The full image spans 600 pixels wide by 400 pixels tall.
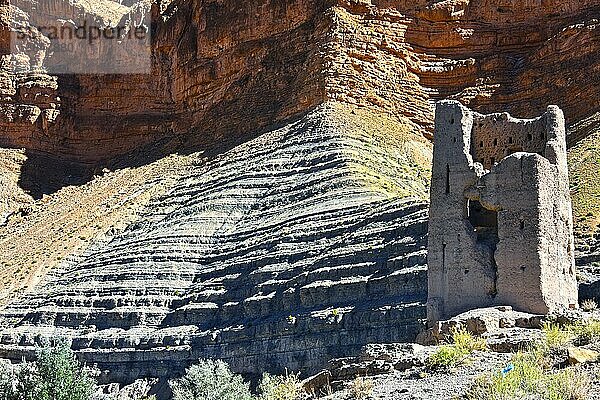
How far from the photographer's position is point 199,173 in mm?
64250

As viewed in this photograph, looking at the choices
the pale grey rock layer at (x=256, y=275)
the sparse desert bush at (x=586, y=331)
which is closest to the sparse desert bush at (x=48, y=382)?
the sparse desert bush at (x=586, y=331)

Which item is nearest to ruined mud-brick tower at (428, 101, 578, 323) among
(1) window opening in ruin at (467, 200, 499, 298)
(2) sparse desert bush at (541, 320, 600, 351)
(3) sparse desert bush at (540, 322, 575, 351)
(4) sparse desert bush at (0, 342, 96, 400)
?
(1) window opening in ruin at (467, 200, 499, 298)

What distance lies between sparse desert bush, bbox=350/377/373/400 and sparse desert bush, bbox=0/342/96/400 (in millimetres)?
6355

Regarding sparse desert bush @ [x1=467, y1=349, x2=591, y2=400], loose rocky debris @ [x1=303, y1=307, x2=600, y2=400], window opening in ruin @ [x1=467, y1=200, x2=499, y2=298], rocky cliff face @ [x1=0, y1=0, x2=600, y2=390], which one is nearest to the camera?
sparse desert bush @ [x1=467, y1=349, x2=591, y2=400]

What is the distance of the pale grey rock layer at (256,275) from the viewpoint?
1540 inches

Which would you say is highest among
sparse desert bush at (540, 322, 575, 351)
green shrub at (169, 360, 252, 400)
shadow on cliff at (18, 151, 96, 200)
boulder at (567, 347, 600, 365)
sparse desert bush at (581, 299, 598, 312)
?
shadow on cliff at (18, 151, 96, 200)

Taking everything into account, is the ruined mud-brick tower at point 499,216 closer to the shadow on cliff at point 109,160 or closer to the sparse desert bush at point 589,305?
the sparse desert bush at point 589,305

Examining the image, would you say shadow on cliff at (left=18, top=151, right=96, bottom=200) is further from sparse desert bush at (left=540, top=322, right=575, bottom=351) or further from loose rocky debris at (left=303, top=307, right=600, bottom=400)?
sparse desert bush at (left=540, top=322, right=575, bottom=351)

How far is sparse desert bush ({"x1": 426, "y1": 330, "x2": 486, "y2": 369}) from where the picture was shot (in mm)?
21781

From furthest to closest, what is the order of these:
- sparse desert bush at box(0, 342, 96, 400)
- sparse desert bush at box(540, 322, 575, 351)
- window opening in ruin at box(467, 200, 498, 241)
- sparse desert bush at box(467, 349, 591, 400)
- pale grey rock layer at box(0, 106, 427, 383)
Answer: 1. pale grey rock layer at box(0, 106, 427, 383)
2. window opening in ruin at box(467, 200, 498, 241)
3. sparse desert bush at box(0, 342, 96, 400)
4. sparse desert bush at box(540, 322, 575, 351)
5. sparse desert bush at box(467, 349, 591, 400)

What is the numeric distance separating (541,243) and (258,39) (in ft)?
161

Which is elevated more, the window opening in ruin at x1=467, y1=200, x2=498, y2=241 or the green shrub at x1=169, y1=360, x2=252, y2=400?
the window opening in ruin at x1=467, y1=200, x2=498, y2=241

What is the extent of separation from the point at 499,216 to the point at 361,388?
8.91 m

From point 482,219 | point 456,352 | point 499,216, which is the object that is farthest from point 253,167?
point 456,352
